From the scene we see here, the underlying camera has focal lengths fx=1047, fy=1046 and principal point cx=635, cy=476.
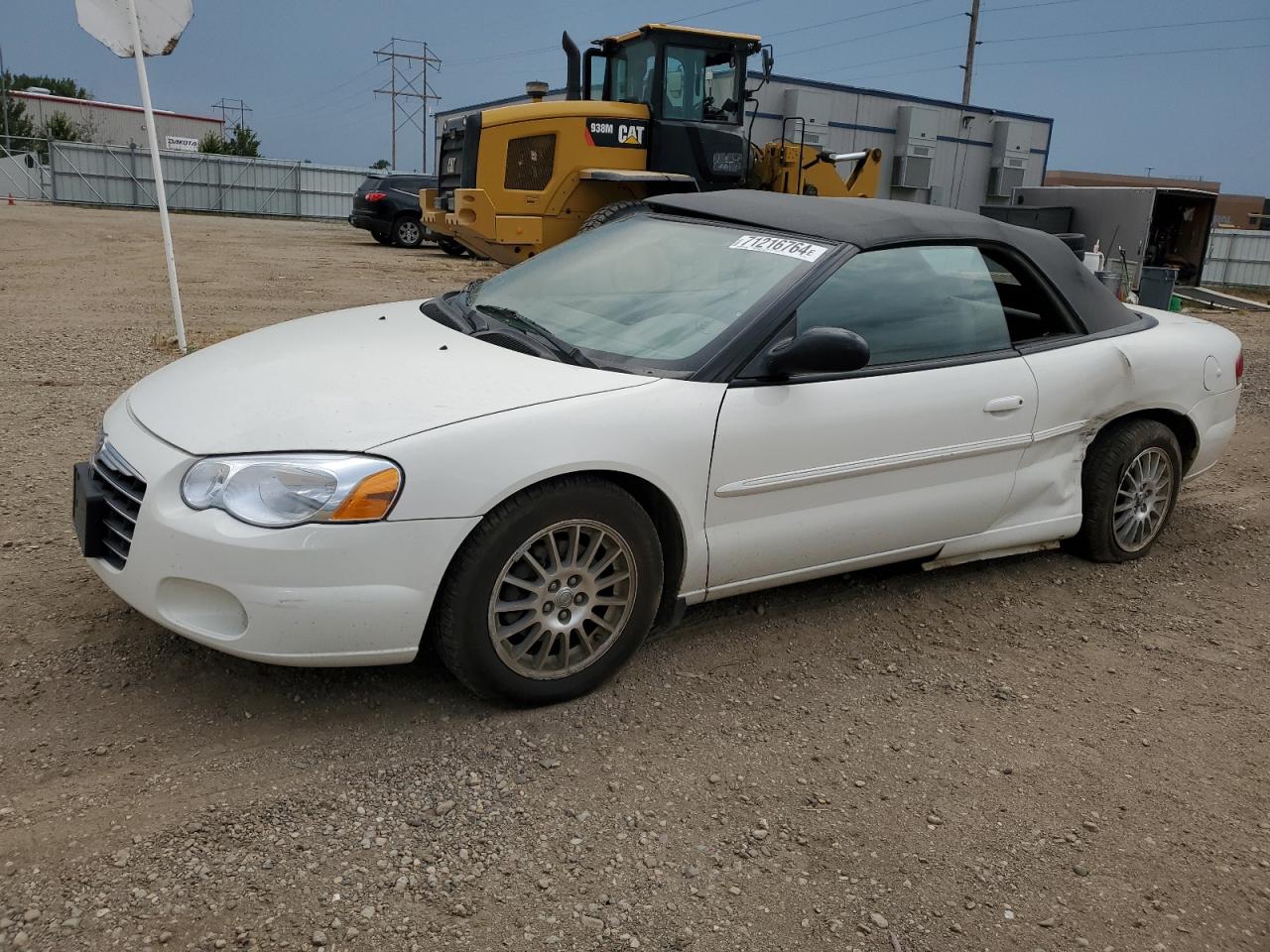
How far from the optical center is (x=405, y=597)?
2830mm

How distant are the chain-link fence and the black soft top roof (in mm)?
32275

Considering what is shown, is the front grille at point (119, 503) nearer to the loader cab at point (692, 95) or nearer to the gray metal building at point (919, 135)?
the loader cab at point (692, 95)

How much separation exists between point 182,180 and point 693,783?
37.9 metres

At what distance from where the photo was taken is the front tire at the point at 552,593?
2912 mm

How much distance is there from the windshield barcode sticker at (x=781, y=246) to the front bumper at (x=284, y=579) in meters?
1.61

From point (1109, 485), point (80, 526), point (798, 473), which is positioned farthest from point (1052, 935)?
point (80, 526)

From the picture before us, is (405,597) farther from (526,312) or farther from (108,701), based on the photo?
(526,312)

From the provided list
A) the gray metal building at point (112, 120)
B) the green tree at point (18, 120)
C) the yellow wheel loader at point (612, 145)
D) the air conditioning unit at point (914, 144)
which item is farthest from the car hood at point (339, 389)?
the green tree at point (18, 120)

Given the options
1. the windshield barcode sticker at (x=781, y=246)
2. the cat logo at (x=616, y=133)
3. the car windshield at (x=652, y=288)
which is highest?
the cat logo at (x=616, y=133)

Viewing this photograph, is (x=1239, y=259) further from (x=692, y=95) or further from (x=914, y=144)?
(x=692, y=95)

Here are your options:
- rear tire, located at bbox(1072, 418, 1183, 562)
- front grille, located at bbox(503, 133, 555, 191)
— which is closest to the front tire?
rear tire, located at bbox(1072, 418, 1183, 562)

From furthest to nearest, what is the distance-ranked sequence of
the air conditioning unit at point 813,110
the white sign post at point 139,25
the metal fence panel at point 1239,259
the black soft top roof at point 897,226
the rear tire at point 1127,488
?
1. the metal fence panel at point 1239,259
2. the air conditioning unit at point 813,110
3. the white sign post at point 139,25
4. the rear tire at point 1127,488
5. the black soft top roof at point 897,226

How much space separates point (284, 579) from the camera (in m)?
2.71

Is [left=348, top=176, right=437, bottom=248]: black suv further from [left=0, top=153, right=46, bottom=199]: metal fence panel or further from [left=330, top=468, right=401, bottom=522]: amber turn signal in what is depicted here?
[left=0, top=153, right=46, bottom=199]: metal fence panel
